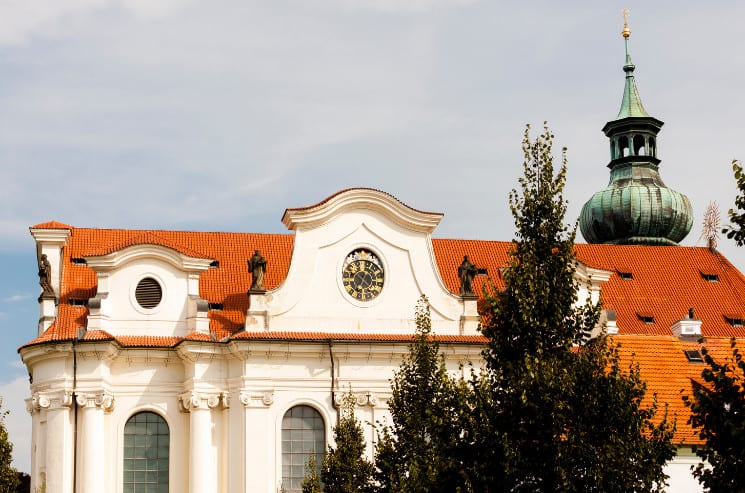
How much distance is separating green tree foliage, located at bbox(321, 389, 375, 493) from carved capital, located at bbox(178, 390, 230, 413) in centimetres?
1003

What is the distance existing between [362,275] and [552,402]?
1040 inches

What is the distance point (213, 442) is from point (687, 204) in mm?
28675

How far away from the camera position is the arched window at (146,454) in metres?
48.6

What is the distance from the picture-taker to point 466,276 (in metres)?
51.2

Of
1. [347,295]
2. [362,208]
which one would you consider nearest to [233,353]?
[347,295]

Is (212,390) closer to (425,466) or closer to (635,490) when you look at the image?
(425,466)

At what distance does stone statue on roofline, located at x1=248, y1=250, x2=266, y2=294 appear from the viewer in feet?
163

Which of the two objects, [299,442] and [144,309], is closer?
[299,442]

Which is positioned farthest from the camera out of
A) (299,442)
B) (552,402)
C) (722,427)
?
(299,442)

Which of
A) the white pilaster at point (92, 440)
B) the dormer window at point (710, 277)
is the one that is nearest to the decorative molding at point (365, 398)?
the white pilaster at point (92, 440)

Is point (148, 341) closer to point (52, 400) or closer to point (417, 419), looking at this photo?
point (52, 400)

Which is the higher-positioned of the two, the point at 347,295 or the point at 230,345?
the point at 347,295

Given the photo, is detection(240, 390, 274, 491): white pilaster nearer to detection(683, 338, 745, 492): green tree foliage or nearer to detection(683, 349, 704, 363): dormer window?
detection(683, 349, 704, 363): dormer window

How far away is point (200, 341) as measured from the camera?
48.8 metres
